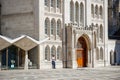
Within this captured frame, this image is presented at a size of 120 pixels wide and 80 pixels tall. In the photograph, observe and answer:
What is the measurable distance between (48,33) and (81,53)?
8679 mm

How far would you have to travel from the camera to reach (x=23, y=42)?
47188 millimetres

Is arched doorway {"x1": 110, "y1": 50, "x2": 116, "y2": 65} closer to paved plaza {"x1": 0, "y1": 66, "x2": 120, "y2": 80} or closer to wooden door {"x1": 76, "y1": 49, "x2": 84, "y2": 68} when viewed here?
wooden door {"x1": 76, "y1": 49, "x2": 84, "y2": 68}

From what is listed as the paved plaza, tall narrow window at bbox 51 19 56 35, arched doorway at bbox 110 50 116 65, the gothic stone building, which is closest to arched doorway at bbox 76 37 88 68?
the gothic stone building

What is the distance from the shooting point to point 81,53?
5831 cm

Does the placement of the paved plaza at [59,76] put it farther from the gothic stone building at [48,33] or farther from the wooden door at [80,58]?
the wooden door at [80,58]

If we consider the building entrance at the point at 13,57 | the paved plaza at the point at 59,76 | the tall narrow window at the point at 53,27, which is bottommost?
the paved plaza at the point at 59,76

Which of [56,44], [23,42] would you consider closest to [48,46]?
[56,44]

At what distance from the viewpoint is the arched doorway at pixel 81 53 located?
189ft

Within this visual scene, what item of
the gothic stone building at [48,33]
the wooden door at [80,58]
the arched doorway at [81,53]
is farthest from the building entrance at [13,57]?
the wooden door at [80,58]

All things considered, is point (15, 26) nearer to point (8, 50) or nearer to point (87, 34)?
point (8, 50)

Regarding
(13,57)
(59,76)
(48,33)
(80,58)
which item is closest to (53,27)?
(48,33)

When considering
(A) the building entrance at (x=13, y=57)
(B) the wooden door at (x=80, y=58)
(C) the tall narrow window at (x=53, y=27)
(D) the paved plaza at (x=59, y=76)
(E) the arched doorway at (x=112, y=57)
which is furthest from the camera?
(E) the arched doorway at (x=112, y=57)

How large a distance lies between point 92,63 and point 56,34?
9004 mm

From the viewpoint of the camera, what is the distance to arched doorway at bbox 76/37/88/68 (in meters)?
57.6
